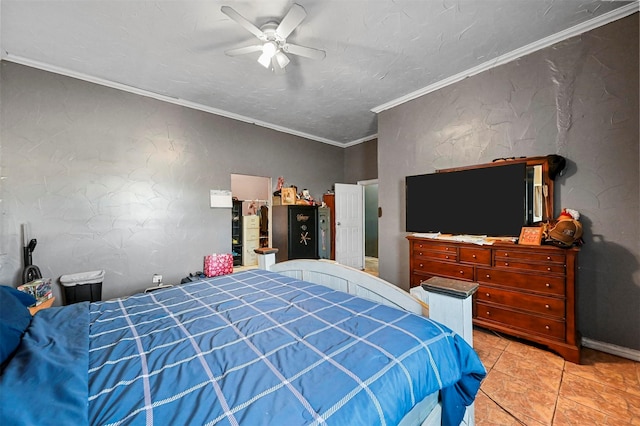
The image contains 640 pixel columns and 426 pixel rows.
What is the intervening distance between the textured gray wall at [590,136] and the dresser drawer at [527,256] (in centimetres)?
44

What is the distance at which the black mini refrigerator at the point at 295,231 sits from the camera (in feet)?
15.2

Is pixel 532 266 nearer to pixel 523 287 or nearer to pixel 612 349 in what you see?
pixel 523 287

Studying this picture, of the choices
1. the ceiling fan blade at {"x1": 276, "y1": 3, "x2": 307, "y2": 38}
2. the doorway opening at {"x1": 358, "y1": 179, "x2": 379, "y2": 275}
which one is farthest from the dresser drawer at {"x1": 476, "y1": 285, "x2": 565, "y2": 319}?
Answer: the doorway opening at {"x1": 358, "y1": 179, "x2": 379, "y2": 275}

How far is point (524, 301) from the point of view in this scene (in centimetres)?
226

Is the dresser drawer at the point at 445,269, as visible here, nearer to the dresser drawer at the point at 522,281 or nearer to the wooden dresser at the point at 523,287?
the wooden dresser at the point at 523,287

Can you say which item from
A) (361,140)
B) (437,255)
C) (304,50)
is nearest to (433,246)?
(437,255)

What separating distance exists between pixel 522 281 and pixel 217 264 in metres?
3.76

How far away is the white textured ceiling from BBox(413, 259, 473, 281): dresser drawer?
7.18ft

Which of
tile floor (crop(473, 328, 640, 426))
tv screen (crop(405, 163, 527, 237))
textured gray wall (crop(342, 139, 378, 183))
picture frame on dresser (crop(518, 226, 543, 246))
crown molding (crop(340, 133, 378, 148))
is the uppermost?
crown molding (crop(340, 133, 378, 148))

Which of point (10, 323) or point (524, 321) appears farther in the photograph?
point (524, 321)

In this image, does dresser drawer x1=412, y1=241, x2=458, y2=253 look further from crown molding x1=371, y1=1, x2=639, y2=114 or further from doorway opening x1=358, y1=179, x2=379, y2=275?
doorway opening x1=358, y1=179, x2=379, y2=275

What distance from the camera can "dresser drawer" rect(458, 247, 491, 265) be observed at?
248cm

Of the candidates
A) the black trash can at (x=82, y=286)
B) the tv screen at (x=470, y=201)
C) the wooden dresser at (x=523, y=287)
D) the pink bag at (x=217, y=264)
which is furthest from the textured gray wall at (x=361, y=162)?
the black trash can at (x=82, y=286)

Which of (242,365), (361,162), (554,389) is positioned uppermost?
(361,162)
